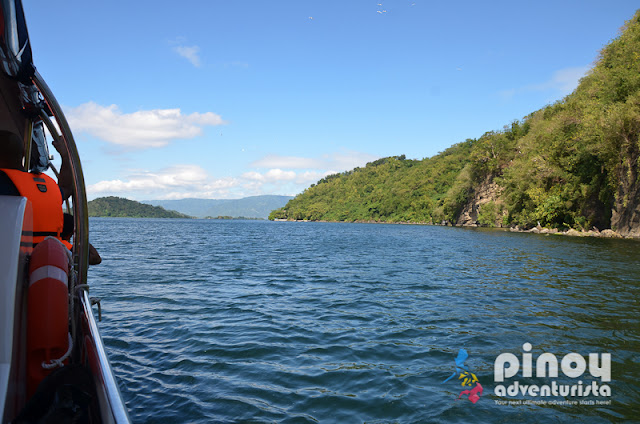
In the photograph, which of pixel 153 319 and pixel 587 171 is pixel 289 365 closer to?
pixel 153 319


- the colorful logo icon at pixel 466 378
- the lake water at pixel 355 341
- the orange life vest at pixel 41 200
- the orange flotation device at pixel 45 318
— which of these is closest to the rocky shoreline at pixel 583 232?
the lake water at pixel 355 341

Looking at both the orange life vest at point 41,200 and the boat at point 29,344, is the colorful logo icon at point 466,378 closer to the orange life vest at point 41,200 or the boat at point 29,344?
the boat at point 29,344

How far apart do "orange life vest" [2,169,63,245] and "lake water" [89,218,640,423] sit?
2.42 meters

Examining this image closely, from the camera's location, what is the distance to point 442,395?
17.0 ft

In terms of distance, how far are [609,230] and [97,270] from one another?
143 ft

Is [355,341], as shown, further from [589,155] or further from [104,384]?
[589,155]

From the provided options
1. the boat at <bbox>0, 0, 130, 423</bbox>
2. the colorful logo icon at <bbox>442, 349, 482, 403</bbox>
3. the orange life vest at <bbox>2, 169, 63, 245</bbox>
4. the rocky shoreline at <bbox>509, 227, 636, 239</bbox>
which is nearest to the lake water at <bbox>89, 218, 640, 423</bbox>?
the colorful logo icon at <bbox>442, 349, 482, 403</bbox>

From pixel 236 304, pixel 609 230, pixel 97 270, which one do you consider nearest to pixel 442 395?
pixel 236 304

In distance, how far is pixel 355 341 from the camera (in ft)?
24.0

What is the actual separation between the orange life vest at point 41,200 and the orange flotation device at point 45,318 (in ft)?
4.52

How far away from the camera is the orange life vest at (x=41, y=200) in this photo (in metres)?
4.60

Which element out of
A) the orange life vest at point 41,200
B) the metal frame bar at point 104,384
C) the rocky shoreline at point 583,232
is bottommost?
the metal frame bar at point 104,384

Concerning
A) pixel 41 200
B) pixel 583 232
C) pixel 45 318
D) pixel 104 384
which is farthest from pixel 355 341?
pixel 583 232

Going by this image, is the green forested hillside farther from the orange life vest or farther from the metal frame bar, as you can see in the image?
the metal frame bar
